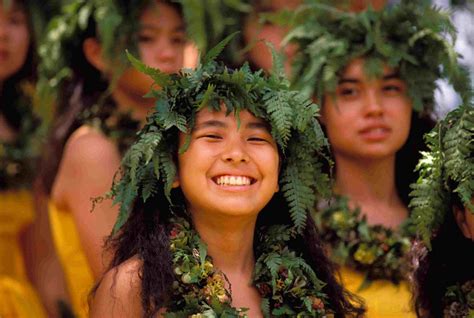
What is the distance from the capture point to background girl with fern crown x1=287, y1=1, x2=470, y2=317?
16.1ft

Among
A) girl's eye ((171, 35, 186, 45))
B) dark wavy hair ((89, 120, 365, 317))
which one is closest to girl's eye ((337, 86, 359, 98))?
girl's eye ((171, 35, 186, 45))

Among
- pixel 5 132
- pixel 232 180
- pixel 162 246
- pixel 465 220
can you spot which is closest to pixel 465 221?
pixel 465 220

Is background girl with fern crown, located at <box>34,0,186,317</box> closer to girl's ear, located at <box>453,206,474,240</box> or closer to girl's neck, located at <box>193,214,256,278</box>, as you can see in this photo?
girl's neck, located at <box>193,214,256,278</box>

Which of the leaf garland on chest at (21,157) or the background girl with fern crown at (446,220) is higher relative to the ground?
the leaf garland on chest at (21,157)

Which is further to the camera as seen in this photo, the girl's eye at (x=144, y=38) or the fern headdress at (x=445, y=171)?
the girl's eye at (x=144, y=38)

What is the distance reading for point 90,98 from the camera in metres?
5.53

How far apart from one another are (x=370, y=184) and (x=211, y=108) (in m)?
1.65

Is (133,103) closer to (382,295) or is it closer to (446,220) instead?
(382,295)

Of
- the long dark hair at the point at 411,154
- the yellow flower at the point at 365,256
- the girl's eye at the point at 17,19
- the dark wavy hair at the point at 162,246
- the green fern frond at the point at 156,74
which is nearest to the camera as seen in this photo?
the dark wavy hair at the point at 162,246

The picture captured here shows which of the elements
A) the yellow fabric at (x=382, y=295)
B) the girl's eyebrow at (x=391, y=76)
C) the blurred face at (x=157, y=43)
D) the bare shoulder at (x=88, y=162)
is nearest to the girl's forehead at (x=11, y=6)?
the blurred face at (x=157, y=43)

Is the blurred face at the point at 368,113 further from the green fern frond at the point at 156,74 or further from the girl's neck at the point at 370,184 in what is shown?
the green fern frond at the point at 156,74

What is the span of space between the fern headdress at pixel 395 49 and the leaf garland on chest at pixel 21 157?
5.09ft

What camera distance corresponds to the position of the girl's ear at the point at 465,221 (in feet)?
12.9

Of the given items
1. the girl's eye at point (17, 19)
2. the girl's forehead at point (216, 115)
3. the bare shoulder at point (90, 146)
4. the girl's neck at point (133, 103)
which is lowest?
the girl's forehead at point (216, 115)
